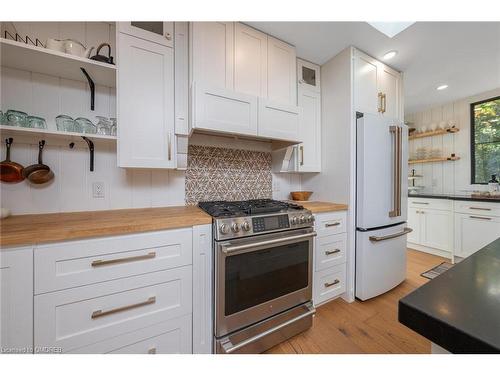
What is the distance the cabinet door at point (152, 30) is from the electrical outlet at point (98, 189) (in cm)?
103

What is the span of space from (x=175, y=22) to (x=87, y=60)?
67 centimetres

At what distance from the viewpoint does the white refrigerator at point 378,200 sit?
185 centimetres

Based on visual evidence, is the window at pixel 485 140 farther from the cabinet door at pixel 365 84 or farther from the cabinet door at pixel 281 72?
the cabinet door at pixel 281 72

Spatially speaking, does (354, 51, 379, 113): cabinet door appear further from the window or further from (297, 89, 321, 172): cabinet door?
the window

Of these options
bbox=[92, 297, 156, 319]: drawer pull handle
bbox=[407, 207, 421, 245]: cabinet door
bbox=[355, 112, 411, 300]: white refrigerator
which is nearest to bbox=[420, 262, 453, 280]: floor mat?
bbox=[407, 207, 421, 245]: cabinet door

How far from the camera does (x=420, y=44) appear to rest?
181 centimetres

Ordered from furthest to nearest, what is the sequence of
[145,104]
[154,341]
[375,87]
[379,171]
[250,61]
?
[375,87]
[379,171]
[250,61]
[145,104]
[154,341]

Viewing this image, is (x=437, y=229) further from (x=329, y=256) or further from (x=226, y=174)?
(x=226, y=174)

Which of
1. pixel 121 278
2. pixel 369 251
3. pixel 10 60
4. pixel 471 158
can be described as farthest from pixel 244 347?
pixel 471 158

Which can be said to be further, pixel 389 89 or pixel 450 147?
pixel 450 147

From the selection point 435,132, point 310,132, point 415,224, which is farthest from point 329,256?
point 435,132

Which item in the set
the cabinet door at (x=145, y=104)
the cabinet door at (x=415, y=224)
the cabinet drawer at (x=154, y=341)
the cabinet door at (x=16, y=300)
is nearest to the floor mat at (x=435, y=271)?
the cabinet door at (x=415, y=224)

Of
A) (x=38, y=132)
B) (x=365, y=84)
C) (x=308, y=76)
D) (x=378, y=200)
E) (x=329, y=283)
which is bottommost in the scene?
(x=329, y=283)

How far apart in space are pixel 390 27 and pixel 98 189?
2.66m
